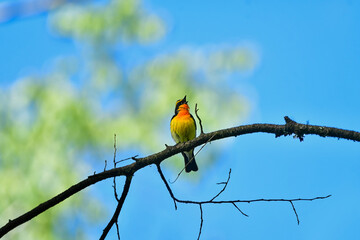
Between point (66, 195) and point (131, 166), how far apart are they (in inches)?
17.5

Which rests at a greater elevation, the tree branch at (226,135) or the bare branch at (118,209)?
the tree branch at (226,135)

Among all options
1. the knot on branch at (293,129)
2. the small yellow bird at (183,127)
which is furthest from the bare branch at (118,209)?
→ the small yellow bird at (183,127)

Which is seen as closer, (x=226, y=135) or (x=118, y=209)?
(x=118, y=209)

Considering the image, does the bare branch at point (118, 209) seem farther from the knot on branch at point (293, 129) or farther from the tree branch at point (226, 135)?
the knot on branch at point (293, 129)

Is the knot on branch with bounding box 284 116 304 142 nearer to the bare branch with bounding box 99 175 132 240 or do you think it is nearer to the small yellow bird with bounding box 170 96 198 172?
the bare branch with bounding box 99 175 132 240

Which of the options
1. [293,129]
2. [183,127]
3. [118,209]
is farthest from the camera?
[183,127]

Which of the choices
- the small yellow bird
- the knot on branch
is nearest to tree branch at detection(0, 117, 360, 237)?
the knot on branch

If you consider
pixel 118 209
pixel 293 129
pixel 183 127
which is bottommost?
pixel 118 209

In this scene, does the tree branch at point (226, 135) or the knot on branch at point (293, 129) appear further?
the knot on branch at point (293, 129)

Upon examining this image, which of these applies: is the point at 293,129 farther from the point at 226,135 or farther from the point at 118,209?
the point at 118,209

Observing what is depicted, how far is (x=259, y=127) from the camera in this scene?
3.12m

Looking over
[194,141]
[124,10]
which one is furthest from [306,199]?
[124,10]

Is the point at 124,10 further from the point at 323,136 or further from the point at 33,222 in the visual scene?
the point at 323,136

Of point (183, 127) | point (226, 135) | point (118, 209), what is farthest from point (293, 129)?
point (183, 127)
